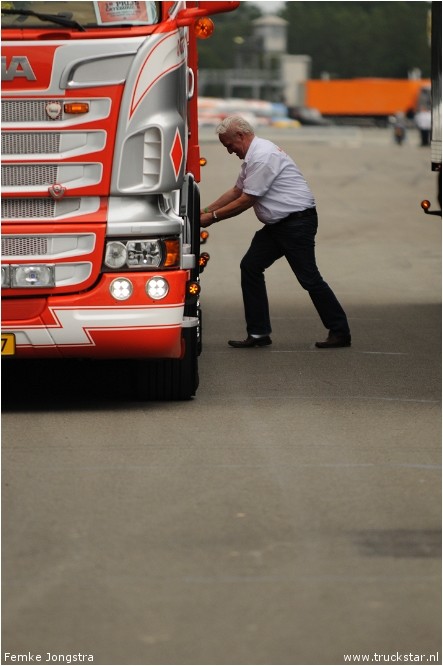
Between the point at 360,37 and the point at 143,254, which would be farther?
the point at 360,37

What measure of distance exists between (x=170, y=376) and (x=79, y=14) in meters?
2.31

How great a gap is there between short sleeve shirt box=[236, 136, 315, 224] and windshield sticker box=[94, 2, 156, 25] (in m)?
2.93

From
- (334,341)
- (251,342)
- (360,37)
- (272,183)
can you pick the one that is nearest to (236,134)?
(272,183)

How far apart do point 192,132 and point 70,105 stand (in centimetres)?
237

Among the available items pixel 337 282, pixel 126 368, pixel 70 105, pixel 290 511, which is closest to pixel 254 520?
pixel 290 511

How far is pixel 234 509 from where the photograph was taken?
6.95 meters

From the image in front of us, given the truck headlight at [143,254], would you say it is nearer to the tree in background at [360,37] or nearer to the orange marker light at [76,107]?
the orange marker light at [76,107]

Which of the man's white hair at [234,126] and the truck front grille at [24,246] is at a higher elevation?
the man's white hair at [234,126]

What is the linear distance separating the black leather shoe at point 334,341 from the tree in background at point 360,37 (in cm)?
15218

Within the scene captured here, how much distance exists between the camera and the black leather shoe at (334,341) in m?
12.6

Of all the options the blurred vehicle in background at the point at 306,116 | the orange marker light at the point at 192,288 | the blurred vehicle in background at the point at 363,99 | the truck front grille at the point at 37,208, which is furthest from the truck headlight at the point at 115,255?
the blurred vehicle in background at the point at 363,99

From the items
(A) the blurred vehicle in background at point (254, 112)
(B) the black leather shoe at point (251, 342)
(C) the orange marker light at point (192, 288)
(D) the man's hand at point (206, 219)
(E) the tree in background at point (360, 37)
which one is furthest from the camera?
(E) the tree in background at point (360, 37)

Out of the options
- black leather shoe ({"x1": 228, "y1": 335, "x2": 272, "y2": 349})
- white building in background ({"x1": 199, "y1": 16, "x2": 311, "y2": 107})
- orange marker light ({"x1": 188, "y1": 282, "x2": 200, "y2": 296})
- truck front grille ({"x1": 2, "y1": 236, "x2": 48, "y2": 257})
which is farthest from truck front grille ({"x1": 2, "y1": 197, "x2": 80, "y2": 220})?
white building in background ({"x1": 199, "y1": 16, "x2": 311, "y2": 107})

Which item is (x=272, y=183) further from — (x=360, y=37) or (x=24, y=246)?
(x=360, y=37)
